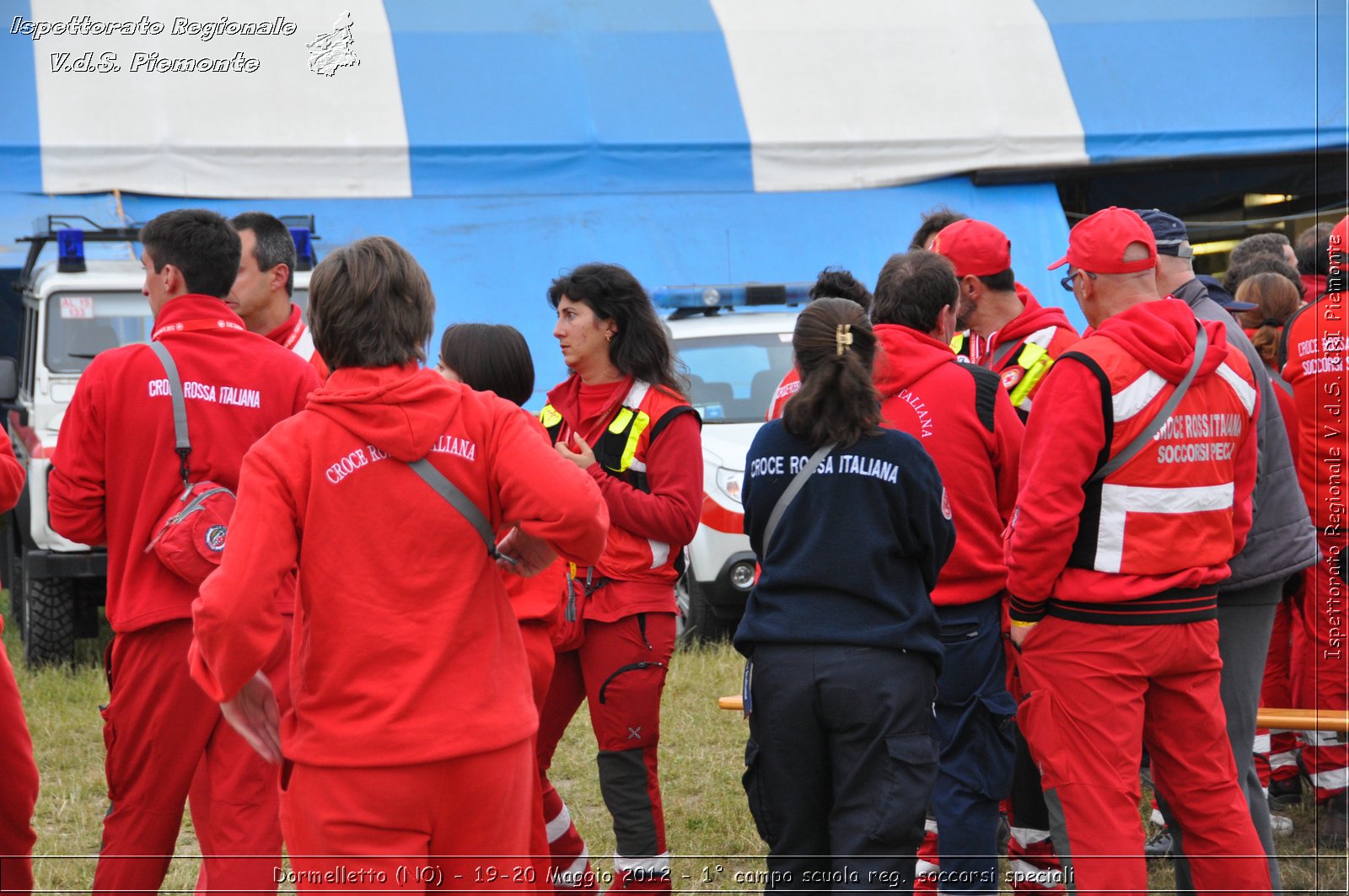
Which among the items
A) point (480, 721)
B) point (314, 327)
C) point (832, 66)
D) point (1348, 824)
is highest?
point (832, 66)

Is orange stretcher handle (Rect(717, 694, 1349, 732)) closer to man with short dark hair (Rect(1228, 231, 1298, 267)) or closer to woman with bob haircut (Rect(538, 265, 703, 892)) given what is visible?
woman with bob haircut (Rect(538, 265, 703, 892))

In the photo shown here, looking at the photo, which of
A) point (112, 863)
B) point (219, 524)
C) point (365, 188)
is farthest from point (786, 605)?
point (365, 188)

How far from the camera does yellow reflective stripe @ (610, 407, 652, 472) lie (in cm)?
429

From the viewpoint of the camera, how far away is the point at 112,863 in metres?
3.60

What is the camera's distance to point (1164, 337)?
367 centimetres

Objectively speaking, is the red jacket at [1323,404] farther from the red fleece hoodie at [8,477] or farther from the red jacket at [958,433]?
the red fleece hoodie at [8,477]

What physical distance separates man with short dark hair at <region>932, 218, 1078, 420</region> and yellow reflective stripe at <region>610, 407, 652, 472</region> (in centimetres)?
134

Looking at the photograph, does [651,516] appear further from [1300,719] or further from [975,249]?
[1300,719]

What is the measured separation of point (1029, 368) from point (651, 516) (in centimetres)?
156

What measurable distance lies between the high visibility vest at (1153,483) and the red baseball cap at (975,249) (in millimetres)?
1168

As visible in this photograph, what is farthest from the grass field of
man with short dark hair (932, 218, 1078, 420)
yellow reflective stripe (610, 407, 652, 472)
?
man with short dark hair (932, 218, 1078, 420)

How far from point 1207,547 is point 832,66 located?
10634 millimetres

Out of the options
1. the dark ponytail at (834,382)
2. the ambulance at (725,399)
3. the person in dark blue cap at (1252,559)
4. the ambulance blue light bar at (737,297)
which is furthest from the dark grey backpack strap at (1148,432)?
the ambulance blue light bar at (737,297)

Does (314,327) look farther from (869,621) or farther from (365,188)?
(365,188)
